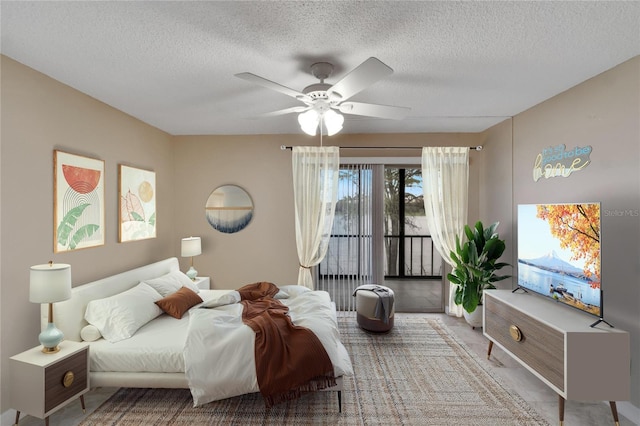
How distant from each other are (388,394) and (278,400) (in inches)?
37.4

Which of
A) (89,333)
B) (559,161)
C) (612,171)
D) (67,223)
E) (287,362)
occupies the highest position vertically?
(559,161)

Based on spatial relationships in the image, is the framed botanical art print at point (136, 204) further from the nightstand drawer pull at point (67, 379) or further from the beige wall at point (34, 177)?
the nightstand drawer pull at point (67, 379)

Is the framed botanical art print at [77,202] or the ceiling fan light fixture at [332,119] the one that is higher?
the ceiling fan light fixture at [332,119]

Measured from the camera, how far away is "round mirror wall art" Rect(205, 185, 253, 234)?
4.42 meters

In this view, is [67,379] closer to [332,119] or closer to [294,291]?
[294,291]

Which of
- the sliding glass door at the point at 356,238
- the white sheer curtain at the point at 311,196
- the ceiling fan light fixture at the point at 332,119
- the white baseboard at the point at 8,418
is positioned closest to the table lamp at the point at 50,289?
the white baseboard at the point at 8,418

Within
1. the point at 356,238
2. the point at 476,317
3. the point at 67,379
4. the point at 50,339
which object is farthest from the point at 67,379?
the point at 476,317

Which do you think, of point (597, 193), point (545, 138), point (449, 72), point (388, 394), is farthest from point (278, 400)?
point (545, 138)

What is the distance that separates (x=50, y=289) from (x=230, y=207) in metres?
2.53

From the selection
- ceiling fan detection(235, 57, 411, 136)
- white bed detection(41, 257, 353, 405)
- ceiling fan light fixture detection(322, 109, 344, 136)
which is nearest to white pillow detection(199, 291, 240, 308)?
white bed detection(41, 257, 353, 405)

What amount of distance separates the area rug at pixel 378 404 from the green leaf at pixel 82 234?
53.2 inches

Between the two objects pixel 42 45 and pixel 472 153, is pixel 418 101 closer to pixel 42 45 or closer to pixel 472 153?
pixel 472 153

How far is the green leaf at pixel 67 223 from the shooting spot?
254 cm

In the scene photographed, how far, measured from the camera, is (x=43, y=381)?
1936 millimetres
